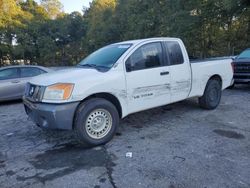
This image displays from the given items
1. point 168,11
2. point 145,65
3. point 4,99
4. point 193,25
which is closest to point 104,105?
point 145,65

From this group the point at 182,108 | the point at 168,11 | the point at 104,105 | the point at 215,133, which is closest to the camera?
the point at 104,105

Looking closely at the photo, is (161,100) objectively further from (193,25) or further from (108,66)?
(193,25)

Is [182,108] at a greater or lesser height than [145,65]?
lesser

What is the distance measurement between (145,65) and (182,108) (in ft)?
8.06

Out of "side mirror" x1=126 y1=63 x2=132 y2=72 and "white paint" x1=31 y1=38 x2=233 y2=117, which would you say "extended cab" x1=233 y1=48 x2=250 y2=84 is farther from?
"side mirror" x1=126 y1=63 x2=132 y2=72

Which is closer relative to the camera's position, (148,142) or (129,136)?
(148,142)

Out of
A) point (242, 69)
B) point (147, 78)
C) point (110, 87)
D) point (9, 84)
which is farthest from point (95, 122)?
point (242, 69)

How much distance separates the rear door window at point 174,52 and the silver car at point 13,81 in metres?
5.46

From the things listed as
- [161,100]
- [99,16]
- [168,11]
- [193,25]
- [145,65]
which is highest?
[99,16]

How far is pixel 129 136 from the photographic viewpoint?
5180mm

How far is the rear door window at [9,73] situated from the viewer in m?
8.94

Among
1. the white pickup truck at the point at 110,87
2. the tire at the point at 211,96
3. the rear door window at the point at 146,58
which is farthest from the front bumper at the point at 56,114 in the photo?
the tire at the point at 211,96

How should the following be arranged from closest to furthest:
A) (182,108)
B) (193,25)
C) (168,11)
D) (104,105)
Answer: (104,105) → (182,108) → (193,25) → (168,11)

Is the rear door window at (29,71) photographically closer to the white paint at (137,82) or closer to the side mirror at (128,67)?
the white paint at (137,82)
